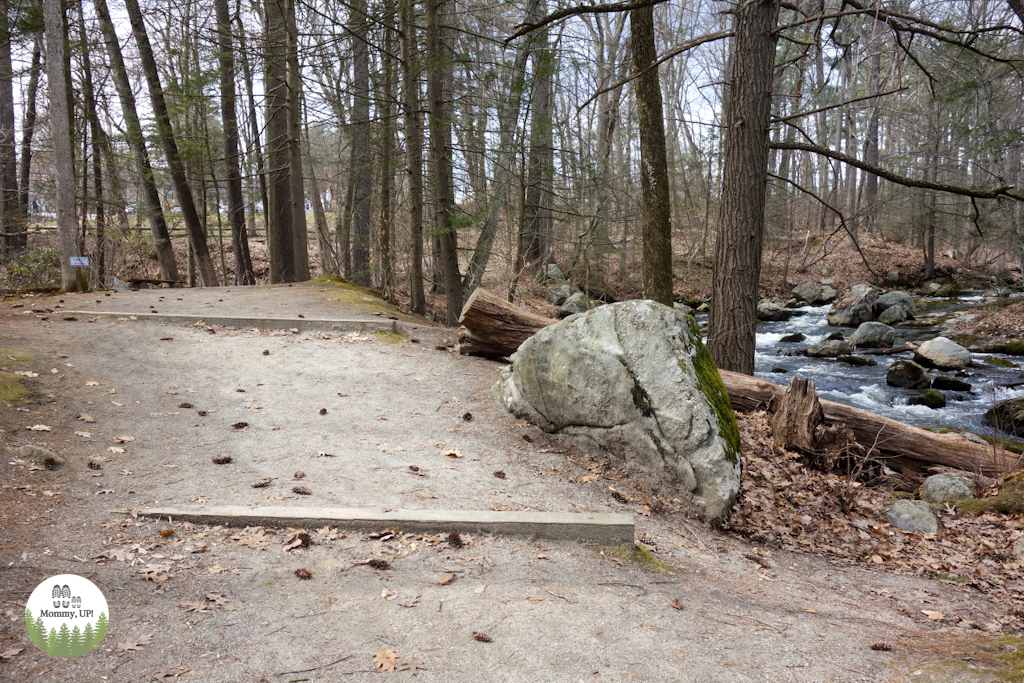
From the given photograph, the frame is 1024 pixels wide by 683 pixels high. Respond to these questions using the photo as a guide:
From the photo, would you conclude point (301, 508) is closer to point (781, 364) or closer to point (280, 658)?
point (280, 658)

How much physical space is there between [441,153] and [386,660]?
30.1 ft

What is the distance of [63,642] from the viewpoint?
2.54 m

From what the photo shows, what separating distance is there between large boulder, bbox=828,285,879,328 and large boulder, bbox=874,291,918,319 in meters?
0.17

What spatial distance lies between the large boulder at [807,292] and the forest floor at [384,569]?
18579mm

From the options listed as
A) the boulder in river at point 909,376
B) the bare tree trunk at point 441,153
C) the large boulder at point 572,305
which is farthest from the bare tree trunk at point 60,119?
the boulder in river at point 909,376

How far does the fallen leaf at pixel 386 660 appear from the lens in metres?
2.61

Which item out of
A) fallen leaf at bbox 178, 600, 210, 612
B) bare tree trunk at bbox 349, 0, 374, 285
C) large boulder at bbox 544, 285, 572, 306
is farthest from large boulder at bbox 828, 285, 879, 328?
fallen leaf at bbox 178, 600, 210, 612

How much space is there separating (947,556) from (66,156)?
1272 centimetres

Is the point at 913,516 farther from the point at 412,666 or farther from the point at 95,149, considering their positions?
the point at 95,149

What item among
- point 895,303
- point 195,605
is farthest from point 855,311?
point 195,605

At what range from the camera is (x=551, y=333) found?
6008 millimetres

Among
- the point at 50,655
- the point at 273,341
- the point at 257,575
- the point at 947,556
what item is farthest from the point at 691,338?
the point at 273,341

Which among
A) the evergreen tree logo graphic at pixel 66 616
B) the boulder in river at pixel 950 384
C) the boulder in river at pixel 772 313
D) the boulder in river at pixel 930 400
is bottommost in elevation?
the boulder in river at pixel 930 400

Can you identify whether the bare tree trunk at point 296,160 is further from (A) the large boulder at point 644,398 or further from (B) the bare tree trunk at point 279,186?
(A) the large boulder at point 644,398
